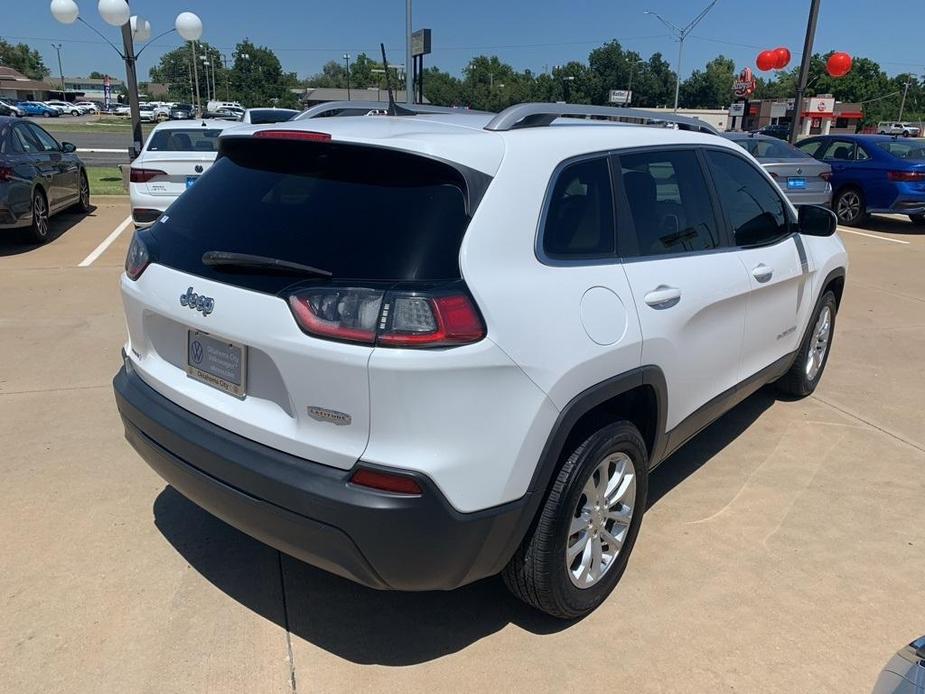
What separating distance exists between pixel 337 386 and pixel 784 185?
37.6ft

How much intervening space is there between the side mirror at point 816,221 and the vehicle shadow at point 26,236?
865 centimetres

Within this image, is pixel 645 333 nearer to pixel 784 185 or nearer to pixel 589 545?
pixel 589 545

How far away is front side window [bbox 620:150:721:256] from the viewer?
2.91m

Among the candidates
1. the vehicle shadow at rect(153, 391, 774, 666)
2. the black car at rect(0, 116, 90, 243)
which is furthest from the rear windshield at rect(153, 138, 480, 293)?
the black car at rect(0, 116, 90, 243)

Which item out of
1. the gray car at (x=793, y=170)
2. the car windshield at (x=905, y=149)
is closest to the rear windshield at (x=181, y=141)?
the gray car at (x=793, y=170)

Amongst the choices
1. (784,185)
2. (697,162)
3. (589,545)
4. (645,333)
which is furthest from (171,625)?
(784,185)

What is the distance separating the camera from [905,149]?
13.0m

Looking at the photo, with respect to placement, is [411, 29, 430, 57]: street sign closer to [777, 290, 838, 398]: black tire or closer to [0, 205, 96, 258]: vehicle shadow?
[0, 205, 96, 258]: vehicle shadow

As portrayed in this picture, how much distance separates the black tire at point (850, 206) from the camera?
1323cm

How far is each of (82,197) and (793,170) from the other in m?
11.4

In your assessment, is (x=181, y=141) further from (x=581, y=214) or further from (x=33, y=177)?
(x=581, y=214)

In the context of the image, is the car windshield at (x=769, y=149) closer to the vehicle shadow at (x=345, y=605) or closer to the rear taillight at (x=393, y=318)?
the vehicle shadow at (x=345, y=605)

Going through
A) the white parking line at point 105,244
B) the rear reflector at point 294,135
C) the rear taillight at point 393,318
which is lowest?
the white parking line at point 105,244

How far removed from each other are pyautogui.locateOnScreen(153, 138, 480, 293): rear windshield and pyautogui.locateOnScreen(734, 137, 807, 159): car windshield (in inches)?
445
